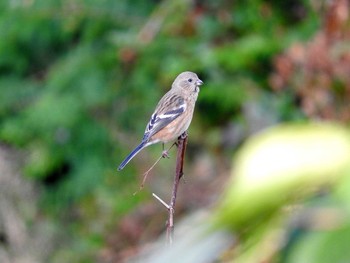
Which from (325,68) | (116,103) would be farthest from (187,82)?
(116,103)

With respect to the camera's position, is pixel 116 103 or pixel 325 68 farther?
pixel 116 103

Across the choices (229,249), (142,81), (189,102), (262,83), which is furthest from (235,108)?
(229,249)

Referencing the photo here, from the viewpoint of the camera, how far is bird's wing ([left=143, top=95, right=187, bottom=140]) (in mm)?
5160

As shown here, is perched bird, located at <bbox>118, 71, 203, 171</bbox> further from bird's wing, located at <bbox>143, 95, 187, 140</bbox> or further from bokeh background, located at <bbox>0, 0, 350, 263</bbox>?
bokeh background, located at <bbox>0, 0, 350, 263</bbox>

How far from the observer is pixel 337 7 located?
760cm

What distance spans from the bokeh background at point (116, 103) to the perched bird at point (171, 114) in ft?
8.41

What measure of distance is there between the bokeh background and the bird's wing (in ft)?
8.71

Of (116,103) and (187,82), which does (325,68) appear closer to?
(187,82)

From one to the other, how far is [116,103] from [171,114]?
5372mm

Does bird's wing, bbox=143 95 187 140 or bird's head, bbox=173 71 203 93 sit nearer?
bird's wing, bbox=143 95 187 140

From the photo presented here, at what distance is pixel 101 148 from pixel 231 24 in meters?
1.96

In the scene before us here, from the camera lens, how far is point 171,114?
517cm

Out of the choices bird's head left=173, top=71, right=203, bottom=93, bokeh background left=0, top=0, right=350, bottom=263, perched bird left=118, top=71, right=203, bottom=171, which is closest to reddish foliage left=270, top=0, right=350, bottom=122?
bokeh background left=0, top=0, right=350, bottom=263

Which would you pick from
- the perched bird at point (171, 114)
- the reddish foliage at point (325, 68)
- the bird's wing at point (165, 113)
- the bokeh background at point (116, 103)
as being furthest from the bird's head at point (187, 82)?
the bokeh background at point (116, 103)
